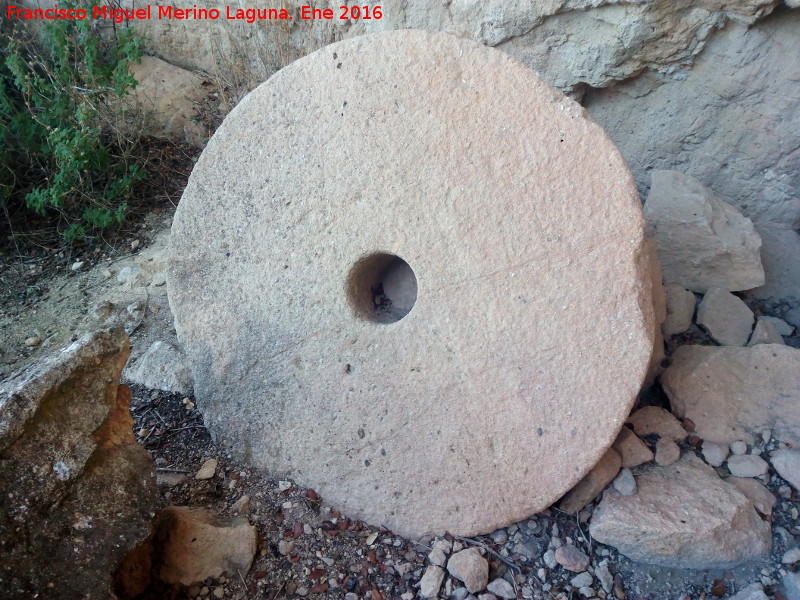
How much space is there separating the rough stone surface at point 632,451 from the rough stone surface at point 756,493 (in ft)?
0.83

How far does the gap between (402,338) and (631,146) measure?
151 cm

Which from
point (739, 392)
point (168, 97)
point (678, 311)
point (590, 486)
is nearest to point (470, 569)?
point (590, 486)

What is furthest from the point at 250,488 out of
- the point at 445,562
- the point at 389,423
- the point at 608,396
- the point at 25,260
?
the point at 25,260

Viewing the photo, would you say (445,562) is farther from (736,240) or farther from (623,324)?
(736,240)

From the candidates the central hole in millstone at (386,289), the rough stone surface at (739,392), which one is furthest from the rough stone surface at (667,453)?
the central hole in millstone at (386,289)

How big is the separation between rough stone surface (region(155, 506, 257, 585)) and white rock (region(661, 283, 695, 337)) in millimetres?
1681

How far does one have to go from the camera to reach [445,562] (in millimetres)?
2016

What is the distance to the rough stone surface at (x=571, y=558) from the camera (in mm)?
1983

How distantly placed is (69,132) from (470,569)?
8.90ft

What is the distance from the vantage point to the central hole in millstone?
2.26 meters

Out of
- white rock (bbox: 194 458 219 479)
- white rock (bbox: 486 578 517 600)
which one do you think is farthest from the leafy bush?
white rock (bbox: 486 578 517 600)

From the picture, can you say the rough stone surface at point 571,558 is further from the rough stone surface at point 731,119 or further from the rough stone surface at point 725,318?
the rough stone surface at point 731,119

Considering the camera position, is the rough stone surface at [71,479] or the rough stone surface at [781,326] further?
the rough stone surface at [781,326]

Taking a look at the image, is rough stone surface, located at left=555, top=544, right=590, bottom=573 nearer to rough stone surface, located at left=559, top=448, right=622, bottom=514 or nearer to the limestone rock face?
rough stone surface, located at left=559, top=448, right=622, bottom=514
